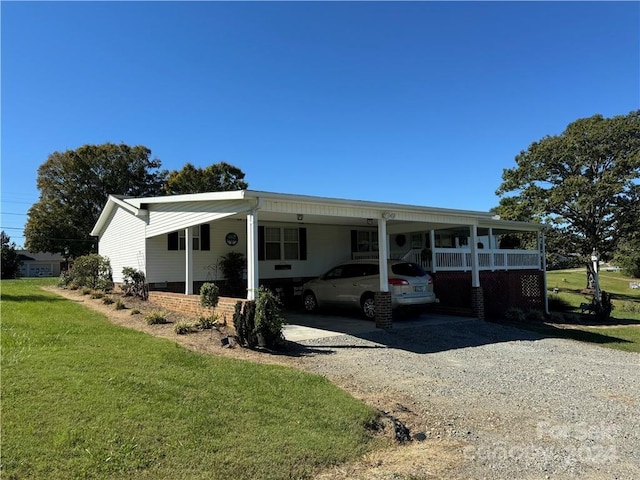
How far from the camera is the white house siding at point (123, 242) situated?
15.7m

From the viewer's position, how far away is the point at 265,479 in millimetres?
3734

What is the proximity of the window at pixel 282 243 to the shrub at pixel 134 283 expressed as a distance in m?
4.18

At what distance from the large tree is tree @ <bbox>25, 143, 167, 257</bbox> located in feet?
101

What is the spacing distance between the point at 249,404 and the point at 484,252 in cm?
1451

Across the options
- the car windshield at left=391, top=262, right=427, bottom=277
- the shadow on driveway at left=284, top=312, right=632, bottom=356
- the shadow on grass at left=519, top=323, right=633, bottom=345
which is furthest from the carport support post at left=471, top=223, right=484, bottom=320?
the car windshield at left=391, top=262, right=427, bottom=277

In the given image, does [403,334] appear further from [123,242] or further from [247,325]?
[123,242]

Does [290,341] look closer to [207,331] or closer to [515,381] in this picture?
[207,331]

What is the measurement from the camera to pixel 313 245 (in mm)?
17156

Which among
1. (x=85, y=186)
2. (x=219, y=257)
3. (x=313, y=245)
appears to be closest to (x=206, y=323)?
(x=219, y=257)

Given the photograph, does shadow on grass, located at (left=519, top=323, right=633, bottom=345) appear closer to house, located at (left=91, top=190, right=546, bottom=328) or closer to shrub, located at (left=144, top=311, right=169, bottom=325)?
house, located at (left=91, top=190, right=546, bottom=328)

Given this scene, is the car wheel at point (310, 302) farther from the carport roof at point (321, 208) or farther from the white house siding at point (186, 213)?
the white house siding at point (186, 213)

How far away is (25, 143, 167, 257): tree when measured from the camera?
119 feet

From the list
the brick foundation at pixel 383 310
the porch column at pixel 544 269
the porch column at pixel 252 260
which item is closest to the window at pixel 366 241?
the porch column at pixel 544 269

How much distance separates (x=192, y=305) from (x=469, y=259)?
10978 mm
